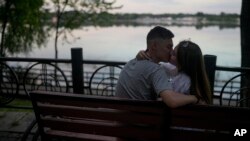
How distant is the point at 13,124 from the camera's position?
5746 millimetres

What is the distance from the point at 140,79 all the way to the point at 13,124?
10.6 ft

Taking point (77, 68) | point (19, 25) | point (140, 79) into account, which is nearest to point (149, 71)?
point (140, 79)

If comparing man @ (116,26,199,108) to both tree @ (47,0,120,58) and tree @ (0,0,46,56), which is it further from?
tree @ (47,0,120,58)

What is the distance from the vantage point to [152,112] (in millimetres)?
3021

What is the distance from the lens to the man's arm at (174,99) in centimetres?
289

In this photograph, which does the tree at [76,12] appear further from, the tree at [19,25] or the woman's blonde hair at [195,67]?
the woman's blonde hair at [195,67]

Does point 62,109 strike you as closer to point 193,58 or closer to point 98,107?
point 98,107

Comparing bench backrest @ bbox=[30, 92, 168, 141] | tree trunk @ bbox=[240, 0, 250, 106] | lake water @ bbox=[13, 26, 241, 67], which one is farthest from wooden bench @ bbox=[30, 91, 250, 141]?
tree trunk @ bbox=[240, 0, 250, 106]

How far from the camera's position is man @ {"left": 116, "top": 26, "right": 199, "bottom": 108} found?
10.5 ft

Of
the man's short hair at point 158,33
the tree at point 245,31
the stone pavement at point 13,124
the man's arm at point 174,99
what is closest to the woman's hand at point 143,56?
the man's short hair at point 158,33

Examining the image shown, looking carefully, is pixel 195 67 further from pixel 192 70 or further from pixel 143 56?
pixel 143 56

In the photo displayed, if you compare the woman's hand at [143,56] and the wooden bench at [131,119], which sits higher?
the woman's hand at [143,56]

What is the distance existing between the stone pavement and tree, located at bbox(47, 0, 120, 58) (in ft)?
70.5

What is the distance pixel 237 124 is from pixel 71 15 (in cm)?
2642
